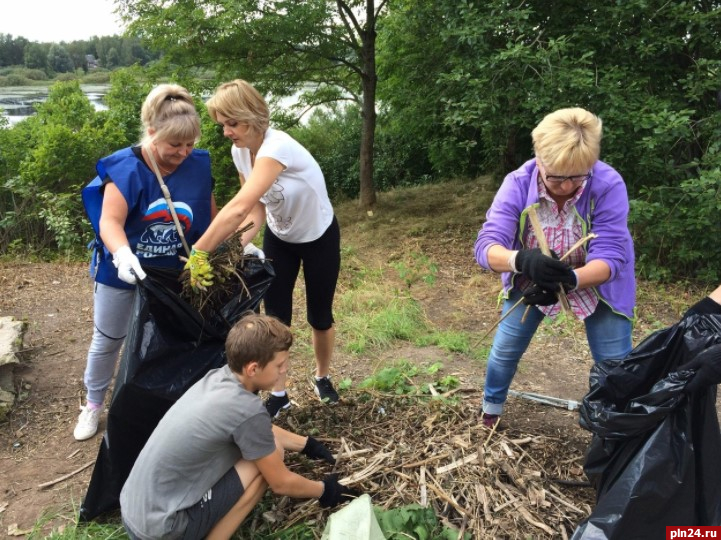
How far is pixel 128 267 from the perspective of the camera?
2.18 m

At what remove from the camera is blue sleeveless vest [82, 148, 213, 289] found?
2.36 m

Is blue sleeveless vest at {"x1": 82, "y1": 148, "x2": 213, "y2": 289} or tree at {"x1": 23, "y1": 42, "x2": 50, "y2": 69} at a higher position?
tree at {"x1": 23, "y1": 42, "x2": 50, "y2": 69}

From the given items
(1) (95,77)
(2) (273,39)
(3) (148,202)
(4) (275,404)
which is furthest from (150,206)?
(1) (95,77)

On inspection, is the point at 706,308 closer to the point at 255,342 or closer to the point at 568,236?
the point at 568,236

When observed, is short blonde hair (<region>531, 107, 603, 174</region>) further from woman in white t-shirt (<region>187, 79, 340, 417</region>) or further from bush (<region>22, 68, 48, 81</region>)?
bush (<region>22, 68, 48, 81</region>)

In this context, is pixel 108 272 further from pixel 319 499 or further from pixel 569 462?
pixel 569 462

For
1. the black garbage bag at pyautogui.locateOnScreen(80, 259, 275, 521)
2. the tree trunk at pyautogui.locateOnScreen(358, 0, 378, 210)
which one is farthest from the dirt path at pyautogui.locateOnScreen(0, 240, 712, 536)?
the tree trunk at pyautogui.locateOnScreen(358, 0, 378, 210)

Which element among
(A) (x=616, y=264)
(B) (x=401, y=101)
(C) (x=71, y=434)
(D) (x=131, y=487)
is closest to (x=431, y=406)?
(A) (x=616, y=264)

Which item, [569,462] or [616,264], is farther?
[569,462]

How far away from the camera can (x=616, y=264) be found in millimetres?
2150

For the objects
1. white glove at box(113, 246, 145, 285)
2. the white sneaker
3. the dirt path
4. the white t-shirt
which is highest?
the white t-shirt

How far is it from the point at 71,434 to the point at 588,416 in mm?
2762

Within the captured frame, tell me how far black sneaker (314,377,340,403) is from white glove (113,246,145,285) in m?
1.32

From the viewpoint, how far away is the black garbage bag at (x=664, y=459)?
5.68 feet
